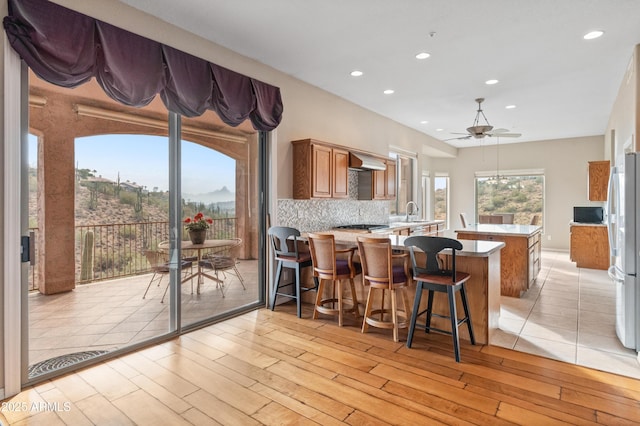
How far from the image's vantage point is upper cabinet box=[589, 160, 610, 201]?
6297 millimetres

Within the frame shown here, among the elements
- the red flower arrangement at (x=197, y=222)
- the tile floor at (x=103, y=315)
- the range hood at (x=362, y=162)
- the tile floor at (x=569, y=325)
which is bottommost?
the tile floor at (x=569, y=325)

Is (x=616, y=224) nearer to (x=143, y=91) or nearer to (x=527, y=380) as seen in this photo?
(x=527, y=380)

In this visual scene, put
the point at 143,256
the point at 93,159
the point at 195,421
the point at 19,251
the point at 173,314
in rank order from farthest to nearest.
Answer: the point at 173,314
the point at 143,256
the point at 93,159
the point at 19,251
the point at 195,421

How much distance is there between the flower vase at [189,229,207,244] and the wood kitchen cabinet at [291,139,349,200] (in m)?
1.37

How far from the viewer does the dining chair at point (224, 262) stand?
12.2 feet

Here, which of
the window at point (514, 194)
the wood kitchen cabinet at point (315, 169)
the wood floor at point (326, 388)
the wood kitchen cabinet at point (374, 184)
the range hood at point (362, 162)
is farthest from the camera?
the window at point (514, 194)

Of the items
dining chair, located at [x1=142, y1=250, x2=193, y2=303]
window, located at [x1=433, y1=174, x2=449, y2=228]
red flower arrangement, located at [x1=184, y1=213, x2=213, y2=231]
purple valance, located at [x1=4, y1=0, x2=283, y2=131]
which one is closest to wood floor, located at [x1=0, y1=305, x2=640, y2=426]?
dining chair, located at [x1=142, y1=250, x2=193, y2=303]

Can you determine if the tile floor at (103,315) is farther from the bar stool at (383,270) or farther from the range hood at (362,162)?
the range hood at (362,162)

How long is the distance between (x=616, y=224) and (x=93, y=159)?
4.60 metres

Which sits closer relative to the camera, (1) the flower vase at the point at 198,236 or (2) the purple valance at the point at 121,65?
(2) the purple valance at the point at 121,65

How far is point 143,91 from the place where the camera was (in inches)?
116

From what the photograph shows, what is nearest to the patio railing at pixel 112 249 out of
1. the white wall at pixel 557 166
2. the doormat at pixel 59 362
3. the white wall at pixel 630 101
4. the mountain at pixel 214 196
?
the mountain at pixel 214 196

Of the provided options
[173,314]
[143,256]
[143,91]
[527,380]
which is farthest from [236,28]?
[527,380]

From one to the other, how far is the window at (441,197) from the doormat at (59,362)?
942cm
